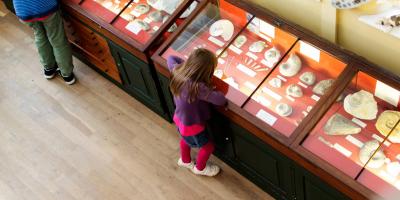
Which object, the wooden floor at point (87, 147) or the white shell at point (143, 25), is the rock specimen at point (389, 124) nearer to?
the wooden floor at point (87, 147)

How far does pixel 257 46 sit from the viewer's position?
4.18m

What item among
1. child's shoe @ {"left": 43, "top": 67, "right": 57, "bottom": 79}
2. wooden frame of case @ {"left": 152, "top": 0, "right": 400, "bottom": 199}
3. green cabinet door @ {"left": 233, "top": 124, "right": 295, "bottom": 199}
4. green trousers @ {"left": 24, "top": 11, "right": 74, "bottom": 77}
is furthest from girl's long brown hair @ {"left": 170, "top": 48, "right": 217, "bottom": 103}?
child's shoe @ {"left": 43, "top": 67, "right": 57, "bottom": 79}

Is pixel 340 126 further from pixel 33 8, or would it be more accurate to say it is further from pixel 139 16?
pixel 33 8

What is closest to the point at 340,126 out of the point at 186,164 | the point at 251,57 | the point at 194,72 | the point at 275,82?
the point at 275,82

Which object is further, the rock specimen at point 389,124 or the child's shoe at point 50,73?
the child's shoe at point 50,73

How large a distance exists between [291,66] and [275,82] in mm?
155

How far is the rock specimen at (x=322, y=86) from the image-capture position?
3.78m

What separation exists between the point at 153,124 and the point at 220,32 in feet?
3.83

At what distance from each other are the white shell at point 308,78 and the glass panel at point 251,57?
0.74ft

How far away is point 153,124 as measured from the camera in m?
5.06

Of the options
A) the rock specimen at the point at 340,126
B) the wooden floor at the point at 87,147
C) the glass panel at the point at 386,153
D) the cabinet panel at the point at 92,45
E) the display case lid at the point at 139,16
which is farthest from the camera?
the cabinet panel at the point at 92,45

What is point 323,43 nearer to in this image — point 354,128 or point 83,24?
point 354,128

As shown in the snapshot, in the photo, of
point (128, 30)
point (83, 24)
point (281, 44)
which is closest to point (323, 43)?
point (281, 44)

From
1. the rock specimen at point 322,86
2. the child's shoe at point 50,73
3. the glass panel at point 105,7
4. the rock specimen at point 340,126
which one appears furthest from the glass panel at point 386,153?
the child's shoe at point 50,73
